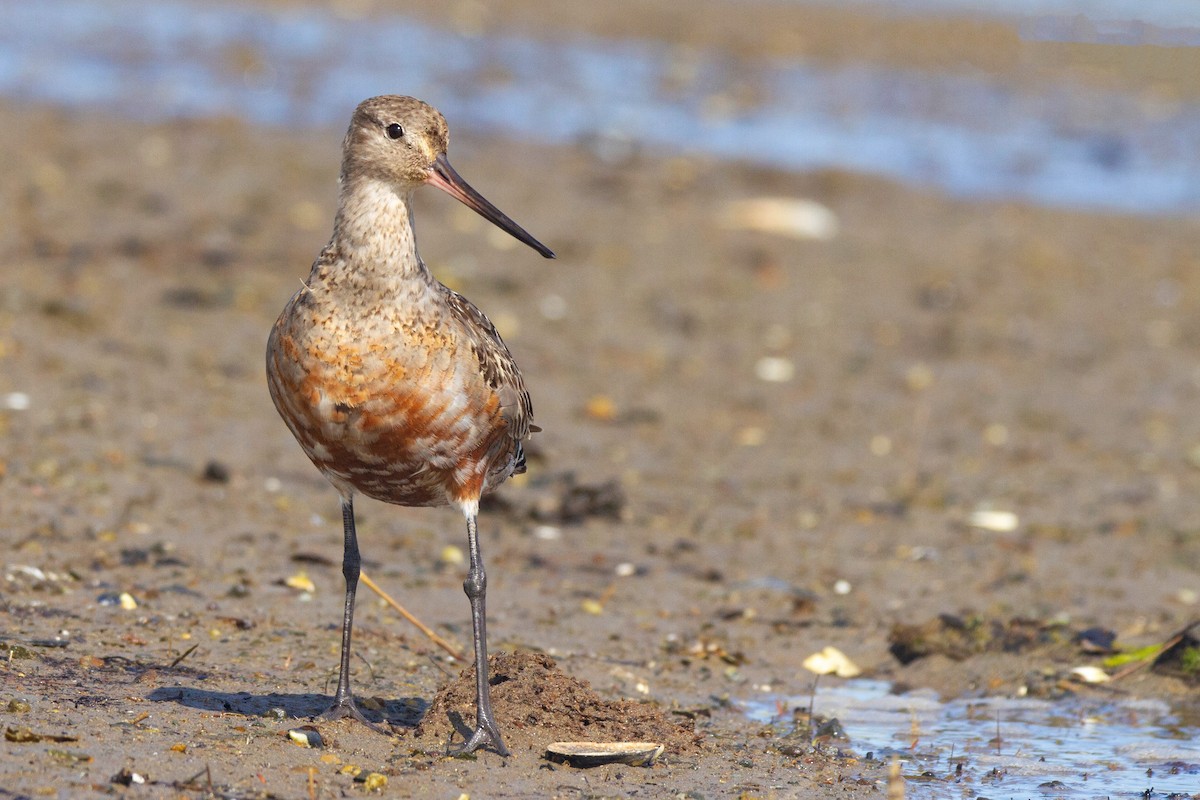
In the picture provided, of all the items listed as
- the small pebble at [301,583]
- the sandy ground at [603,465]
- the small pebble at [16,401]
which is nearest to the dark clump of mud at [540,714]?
the sandy ground at [603,465]

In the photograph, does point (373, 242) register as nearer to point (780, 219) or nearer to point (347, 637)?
point (347, 637)

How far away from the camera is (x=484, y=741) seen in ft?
17.7

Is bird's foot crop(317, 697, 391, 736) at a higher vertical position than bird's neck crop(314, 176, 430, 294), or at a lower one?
lower

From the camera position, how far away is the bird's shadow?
5.50 m

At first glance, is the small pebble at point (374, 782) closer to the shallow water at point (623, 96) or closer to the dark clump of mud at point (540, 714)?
the dark clump of mud at point (540, 714)

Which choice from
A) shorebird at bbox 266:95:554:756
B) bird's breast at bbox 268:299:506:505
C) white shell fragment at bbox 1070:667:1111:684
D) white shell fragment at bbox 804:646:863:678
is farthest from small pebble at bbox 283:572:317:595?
white shell fragment at bbox 1070:667:1111:684

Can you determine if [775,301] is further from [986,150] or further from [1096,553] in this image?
[986,150]

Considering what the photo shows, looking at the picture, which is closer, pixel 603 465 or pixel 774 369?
pixel 603 465

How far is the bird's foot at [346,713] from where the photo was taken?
5.52 m

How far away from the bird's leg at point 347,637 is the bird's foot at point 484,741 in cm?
32

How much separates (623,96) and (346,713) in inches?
601

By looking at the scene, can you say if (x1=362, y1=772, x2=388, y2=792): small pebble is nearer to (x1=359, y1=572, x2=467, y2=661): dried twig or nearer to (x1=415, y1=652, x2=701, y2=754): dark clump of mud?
(x1=415, y1=652, x2=701, y2=754): dark clump of mud

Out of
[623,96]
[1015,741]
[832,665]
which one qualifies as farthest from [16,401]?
[623,96]

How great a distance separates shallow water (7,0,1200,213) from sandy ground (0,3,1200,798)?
4.74 feet
